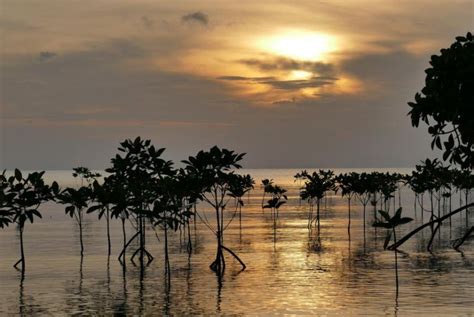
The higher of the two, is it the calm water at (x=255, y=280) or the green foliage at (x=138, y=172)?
the green foliage at (x=138, y=172)

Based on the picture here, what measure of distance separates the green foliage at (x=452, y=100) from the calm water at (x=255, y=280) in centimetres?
2505

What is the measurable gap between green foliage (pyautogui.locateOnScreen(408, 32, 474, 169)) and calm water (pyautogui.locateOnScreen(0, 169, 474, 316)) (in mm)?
25049

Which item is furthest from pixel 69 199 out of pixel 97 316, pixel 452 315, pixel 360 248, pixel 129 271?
pixel 452 315

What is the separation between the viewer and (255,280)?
48000 millimetres

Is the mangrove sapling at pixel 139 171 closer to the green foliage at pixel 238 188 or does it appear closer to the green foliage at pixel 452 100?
the green foliage at pixel 238 188

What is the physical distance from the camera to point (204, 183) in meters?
48.9

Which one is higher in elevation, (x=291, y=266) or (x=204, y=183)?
(x=204, y=183)

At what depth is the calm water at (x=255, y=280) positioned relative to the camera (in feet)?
126

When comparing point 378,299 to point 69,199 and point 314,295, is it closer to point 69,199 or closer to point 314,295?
point 314,295

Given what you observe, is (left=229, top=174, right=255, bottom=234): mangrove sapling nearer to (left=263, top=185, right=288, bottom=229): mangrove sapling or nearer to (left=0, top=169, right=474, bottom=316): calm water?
(left=263, top=185, right=288, bottom=229): mangrove sapling

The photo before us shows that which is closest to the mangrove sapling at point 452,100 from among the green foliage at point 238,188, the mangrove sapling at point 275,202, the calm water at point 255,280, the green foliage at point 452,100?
the green foliage at point 452,100

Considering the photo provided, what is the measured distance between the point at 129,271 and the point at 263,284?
12174 millimetres

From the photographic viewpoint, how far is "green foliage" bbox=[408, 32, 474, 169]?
1225 cm

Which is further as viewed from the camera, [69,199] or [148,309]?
[69,199]
